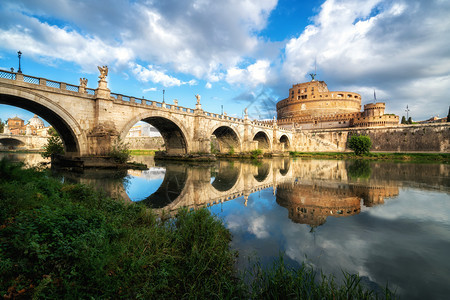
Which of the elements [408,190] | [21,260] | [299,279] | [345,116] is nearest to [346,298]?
[299,279]

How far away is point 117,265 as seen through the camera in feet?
9.46

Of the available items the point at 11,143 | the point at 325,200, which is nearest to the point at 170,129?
the point at 325,200

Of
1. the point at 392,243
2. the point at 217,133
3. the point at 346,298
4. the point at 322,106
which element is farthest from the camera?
the point at 322,106

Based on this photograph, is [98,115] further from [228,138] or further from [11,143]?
[11,143]

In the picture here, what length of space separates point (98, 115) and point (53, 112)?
3.19 meters

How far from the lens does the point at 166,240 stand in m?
3.92

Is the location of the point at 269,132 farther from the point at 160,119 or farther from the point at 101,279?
the point at 101,279

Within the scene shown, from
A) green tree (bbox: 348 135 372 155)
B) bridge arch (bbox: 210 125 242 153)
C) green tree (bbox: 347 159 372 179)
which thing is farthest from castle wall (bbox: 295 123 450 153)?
green tree (bbox: 347 159 372 179)

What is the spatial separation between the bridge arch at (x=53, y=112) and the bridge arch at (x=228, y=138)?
21.6 metres

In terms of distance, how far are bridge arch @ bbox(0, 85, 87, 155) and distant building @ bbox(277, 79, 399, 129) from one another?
5465cm

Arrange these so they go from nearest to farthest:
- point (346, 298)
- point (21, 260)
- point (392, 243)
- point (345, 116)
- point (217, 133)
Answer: point (21, 260)
point (346, 298)
point (392, 243)
point (217, 133)
point (345, 116)

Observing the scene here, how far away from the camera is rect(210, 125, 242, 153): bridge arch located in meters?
37.2

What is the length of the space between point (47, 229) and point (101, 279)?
4.08 feet

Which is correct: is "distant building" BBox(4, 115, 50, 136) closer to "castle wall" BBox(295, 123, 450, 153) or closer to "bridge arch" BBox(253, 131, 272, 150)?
"bridge arch" BBox(253, 131, 272, 150)
